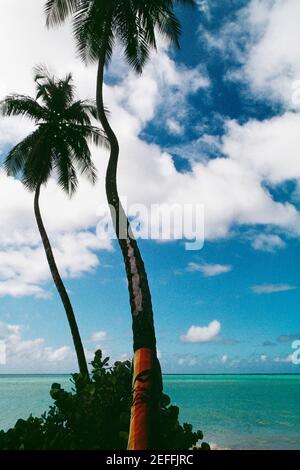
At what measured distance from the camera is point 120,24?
12852mm

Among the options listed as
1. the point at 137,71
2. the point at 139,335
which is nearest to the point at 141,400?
the point at 139,335

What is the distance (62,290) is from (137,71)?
7872 millimetres

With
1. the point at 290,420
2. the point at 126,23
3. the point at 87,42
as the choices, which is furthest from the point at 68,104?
the point at 290,420

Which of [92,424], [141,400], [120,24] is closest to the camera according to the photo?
[141,400]

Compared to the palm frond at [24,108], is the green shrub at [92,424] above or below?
below

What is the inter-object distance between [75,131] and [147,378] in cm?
1181

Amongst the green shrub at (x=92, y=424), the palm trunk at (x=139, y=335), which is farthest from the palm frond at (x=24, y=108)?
the green shrub at (x=92, y=424)

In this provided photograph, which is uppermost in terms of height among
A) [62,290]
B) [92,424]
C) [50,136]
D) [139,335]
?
[50,136]

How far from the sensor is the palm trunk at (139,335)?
7203mm

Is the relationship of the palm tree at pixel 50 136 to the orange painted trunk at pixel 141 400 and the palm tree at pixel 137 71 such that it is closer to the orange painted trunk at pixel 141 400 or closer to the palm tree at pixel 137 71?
the palm tree at pixel 137 71

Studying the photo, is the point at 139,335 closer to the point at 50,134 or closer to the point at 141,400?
the point at 141,400

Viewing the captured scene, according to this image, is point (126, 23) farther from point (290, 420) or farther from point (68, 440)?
point (290, 420)

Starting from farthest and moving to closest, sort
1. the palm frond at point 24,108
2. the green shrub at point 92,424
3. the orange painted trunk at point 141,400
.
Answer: the palm frond at point 24,108
the green shrub at point 92,424
the orange painted trunk at point 141,400

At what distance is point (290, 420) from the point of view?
36594 mm
